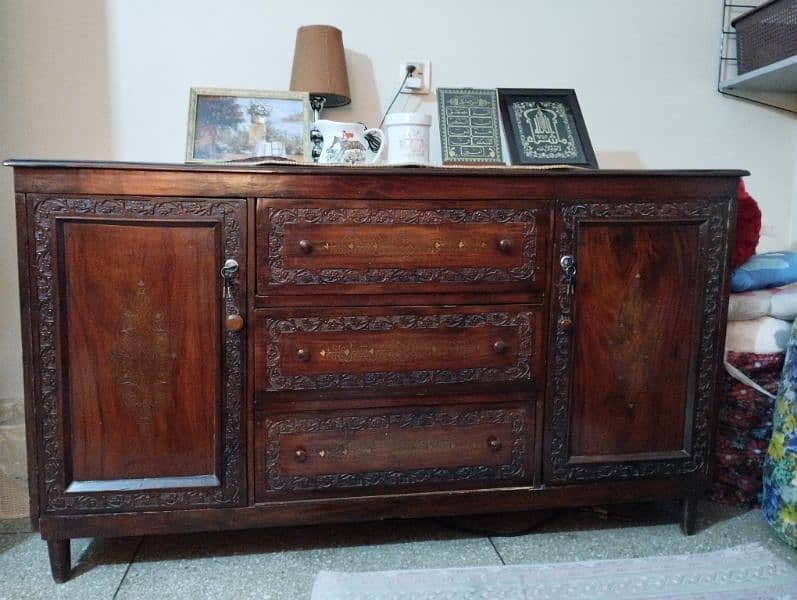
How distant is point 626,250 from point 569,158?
1.12 ft

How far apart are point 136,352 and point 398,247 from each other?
54 centimetres

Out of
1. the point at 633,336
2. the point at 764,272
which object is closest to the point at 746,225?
the point at 764,272

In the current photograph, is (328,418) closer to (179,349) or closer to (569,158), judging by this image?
(179,349)

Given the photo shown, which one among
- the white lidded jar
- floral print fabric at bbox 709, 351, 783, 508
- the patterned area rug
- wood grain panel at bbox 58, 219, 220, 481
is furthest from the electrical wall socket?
the patterned area rug

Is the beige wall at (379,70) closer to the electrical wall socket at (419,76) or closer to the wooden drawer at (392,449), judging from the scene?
the electrical wall socket at (419,76)

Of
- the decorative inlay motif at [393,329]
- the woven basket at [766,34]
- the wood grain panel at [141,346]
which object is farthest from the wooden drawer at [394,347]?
the woven basket at [766,34]

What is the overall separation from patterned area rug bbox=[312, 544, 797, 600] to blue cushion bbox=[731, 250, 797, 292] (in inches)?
25.4

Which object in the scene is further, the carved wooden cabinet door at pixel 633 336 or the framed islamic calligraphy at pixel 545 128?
the framed islamic calligraphy at pixel 545 128

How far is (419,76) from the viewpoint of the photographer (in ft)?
5.86

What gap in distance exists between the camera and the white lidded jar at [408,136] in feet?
4.96

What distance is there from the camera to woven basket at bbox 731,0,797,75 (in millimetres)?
1708

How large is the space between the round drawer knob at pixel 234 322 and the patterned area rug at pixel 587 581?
53 centimetres

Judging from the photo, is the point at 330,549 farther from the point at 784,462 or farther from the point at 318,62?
the point at 318,62

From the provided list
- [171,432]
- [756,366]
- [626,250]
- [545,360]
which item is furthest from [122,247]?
[756,366]
